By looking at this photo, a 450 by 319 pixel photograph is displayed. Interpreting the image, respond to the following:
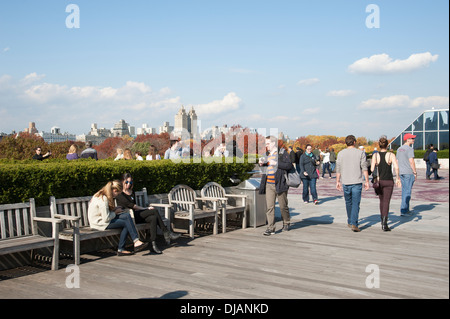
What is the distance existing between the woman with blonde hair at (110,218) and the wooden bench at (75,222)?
0.33 ft

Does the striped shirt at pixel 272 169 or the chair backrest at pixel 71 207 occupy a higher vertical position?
the striped shirt at pixel 272 169

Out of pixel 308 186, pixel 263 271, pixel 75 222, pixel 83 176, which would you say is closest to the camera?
pixel 263 271

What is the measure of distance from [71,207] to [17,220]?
0.95 m

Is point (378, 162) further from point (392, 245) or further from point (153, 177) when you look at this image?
point (153, 177)

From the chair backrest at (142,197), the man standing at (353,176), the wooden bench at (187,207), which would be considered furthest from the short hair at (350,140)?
the chair backrest at (142,197)

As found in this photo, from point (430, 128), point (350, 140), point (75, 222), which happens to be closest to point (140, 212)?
point (75, 222)

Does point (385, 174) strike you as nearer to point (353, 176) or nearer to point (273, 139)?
point (353, 176)

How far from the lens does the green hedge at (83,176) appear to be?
6.95 metres

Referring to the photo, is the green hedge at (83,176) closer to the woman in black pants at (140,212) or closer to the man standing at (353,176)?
the woman in black pants at (140,212)

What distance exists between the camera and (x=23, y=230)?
691 centimetres

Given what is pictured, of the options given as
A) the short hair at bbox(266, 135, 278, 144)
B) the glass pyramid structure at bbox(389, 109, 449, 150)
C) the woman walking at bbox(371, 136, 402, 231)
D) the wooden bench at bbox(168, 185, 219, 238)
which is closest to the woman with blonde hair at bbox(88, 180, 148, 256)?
the wooden bench at bbox(168, 185, 219, 238)

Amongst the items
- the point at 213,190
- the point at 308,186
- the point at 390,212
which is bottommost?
the point at 390,212
